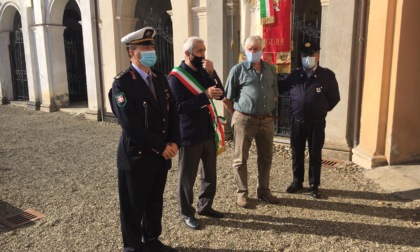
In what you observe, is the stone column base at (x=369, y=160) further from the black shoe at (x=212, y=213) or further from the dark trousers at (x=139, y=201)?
the dark trousers at (x=139, y=201)

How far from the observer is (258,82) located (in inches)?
165

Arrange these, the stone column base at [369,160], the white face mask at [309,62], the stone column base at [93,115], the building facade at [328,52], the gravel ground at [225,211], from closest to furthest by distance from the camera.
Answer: the gravel ground at [225,211]
the white face mask at [309,62]
the building facade at [328,52]
the stone column base at [369,160]
the stone column base at [93,115]

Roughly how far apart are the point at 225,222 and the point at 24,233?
209 centimetres

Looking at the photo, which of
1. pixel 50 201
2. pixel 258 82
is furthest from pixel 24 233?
pixel 258 82

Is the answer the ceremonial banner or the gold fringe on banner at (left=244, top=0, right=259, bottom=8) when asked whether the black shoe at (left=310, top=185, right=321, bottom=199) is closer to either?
the ceremonial banner

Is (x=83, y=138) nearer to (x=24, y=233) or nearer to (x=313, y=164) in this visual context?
(x=24, y=233)

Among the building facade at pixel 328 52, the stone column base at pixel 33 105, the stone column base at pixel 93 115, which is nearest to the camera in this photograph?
the building facade at pixel 328 52

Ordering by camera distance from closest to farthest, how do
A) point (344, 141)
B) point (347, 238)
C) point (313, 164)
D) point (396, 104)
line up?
point (347, 238)
point (313, 164)
point (396, 104)
point (344, 141)

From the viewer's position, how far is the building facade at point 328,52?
5453mm

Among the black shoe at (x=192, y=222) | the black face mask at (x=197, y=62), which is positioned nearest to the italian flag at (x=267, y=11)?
the black face mask at (x=197, y=62)

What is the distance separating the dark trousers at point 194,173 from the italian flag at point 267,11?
3596 millimetres

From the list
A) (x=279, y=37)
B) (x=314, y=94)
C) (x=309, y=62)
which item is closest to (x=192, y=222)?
(x=314, y=94)

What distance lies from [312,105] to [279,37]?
8.76ft

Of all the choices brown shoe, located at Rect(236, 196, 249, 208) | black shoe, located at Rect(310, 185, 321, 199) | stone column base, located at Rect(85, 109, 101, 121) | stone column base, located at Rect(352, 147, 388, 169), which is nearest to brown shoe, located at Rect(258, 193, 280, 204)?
brown shoe, located at Rect(236, 196, 249, 208)
